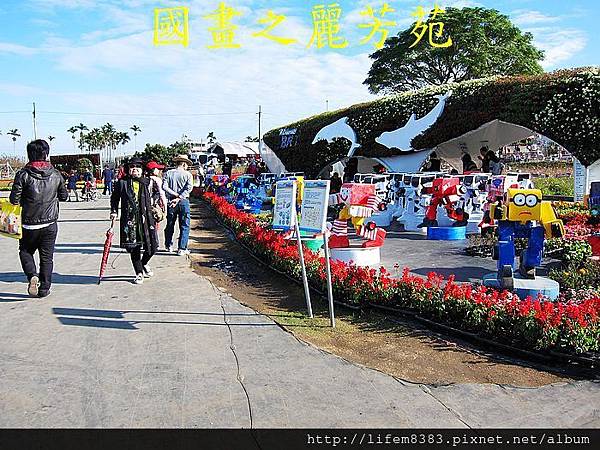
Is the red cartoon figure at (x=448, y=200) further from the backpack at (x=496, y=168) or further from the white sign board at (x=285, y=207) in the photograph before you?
the white sign board at (x=285, y=207)

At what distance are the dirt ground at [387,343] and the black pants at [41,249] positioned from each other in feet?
7.16

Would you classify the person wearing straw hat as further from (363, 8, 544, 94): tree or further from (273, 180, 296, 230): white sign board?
(363, 8, 544, 94): tree

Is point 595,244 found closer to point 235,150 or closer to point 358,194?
point 358,194

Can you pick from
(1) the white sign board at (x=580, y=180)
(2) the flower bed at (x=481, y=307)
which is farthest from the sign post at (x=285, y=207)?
(1) the white sign board at (x=580, y=180)

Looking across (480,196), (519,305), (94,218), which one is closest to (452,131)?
(480,196)

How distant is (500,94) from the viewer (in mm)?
17438

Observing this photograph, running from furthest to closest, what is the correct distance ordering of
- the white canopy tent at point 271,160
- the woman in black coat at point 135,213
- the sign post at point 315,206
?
the white canopy tent at point 271,160 → the woman in black coat at point 135,213 → the sign post at point 315,206

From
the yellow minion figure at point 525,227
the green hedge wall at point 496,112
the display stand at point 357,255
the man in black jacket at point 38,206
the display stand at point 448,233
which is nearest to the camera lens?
the yellow minion figure at point 525,227

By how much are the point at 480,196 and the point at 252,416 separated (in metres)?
10.2

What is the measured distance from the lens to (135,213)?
7727 millimetres

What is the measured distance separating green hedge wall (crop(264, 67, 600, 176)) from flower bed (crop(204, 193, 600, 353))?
10.7 m

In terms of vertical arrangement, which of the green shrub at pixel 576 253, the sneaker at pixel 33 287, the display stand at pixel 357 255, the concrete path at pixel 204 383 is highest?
the green shrub at pixel 576 253

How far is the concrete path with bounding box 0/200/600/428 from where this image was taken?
378 cm

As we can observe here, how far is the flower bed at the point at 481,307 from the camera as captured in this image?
4676 mm
